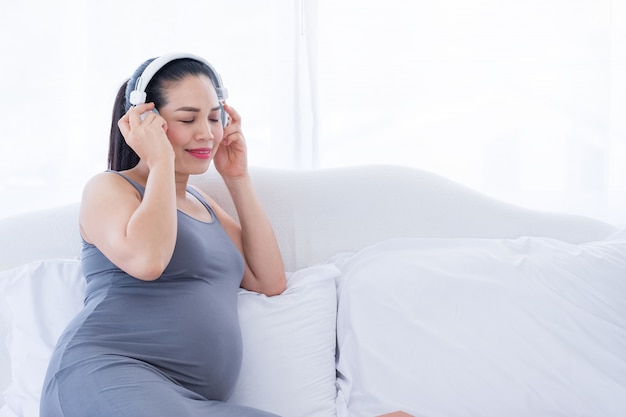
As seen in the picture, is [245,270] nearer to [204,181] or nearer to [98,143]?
[204,181]

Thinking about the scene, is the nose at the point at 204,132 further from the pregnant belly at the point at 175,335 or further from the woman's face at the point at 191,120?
the pregnant belly at the point at 175,335

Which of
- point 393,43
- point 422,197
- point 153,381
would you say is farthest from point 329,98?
point 153,381

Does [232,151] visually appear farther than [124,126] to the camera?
Yes

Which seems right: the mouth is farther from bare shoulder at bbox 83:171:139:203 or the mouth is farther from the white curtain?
the white curtain

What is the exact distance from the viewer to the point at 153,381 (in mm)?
1209

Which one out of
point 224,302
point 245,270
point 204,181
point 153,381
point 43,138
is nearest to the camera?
point 153,381

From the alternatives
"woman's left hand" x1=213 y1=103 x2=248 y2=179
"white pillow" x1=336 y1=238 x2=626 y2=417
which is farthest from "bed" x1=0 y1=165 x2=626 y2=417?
"woman's left hand" x1=213 y1=103 x2=248 y2=179

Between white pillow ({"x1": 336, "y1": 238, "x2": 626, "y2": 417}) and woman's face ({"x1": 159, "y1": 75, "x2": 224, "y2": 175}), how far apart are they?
0.49 meters

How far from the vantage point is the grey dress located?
1.17 metres

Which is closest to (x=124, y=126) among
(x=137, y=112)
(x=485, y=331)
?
(x=137, y=112)

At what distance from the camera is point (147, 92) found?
1447 mm

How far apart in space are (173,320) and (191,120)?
0.43 meters

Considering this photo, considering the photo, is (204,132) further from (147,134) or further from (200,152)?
(147,134)

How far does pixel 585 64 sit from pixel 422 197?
3.15 feet
